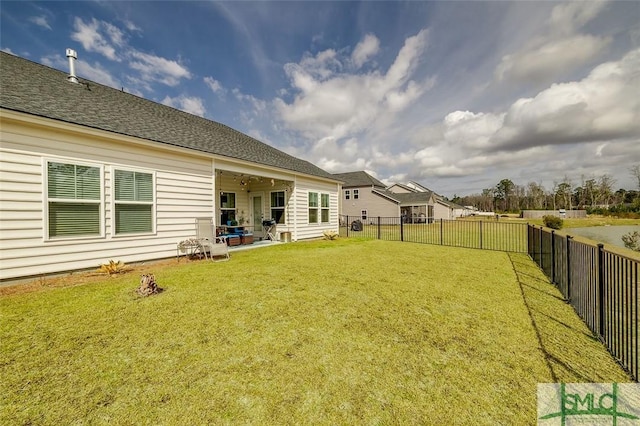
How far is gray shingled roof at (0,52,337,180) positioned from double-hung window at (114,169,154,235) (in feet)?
3.66

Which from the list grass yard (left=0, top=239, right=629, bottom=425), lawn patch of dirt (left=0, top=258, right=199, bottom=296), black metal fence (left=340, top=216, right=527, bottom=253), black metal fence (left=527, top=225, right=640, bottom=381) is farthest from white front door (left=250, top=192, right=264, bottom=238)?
black metal fence (left=527, top=225, right=640, bottom=381)

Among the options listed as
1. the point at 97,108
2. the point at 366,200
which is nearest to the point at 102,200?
the point at 97,108

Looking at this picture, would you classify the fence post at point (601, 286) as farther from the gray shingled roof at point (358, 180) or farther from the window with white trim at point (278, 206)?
the gray shingled roof at point (358, 180)

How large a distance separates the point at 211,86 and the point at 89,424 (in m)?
16.2

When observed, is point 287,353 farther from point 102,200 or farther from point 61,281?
point 102,200

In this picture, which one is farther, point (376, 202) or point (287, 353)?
point (376, 202)

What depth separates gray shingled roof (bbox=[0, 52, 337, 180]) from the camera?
5578 mm

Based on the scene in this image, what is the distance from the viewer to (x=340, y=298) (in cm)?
446

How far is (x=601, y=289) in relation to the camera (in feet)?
10.6

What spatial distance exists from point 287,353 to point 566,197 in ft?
271

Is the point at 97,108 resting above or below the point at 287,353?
above

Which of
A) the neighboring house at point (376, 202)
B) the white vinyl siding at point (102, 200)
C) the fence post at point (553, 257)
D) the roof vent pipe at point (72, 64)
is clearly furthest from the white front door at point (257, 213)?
the neighboring house at point (376, 202)

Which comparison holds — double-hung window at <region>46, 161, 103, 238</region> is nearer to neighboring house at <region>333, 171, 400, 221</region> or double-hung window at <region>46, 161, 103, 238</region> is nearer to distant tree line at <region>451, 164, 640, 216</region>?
neighboring house at <region>333, 171, 400, 221</region>

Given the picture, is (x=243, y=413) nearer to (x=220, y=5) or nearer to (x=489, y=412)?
(x=489, y=412)
